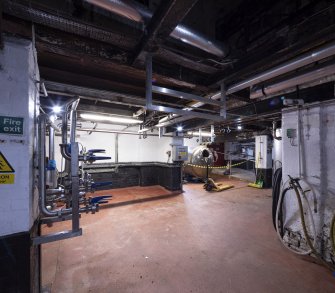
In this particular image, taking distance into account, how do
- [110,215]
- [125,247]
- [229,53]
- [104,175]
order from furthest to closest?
[104,175], [110,215], [125,247], [229,53]

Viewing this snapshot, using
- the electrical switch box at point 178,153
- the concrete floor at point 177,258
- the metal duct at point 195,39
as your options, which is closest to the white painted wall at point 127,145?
the electrical switch box at point 178,153

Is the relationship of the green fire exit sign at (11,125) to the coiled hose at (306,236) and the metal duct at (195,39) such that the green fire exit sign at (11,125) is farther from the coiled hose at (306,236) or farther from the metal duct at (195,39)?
Result: the coiled hose at (306,236)

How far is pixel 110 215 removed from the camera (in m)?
3.61

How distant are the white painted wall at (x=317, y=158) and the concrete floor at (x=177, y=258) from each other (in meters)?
0.58

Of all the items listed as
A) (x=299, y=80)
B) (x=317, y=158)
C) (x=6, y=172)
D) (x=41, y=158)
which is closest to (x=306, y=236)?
(x=317, y=158)

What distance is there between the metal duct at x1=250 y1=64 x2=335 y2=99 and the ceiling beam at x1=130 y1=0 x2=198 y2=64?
1.49m

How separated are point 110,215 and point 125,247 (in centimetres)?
132

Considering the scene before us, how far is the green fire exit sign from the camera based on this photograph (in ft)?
3.57

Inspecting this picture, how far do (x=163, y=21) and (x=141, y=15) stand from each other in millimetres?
228

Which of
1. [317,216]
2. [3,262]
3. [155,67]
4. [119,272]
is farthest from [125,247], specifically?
[317,216]

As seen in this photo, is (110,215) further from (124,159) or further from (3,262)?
(124,159)

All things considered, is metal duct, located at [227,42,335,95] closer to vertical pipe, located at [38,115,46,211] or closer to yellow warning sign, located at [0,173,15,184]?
vertical pipe, located at [38,115,46,211]

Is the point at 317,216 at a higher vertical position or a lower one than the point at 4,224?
lower

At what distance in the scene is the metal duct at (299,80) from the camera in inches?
64.1
